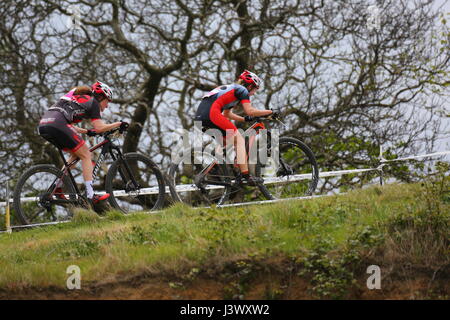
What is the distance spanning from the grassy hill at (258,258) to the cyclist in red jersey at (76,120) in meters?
1.83

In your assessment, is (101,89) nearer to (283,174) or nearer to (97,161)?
(97,161)

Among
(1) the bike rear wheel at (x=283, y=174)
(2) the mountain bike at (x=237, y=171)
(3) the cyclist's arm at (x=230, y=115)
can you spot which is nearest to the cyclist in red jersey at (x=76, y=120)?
(2) the mountain bike at (x=237, y=171)

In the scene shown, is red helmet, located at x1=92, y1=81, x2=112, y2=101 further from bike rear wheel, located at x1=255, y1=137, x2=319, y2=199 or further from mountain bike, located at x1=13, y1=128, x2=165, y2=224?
bike rear wheel, located at x1=255, y1=137, x2=319, y2=199

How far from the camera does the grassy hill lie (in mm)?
6801

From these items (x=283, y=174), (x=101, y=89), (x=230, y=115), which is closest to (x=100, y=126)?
(x=101, y=89)

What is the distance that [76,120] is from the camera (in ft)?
32.2

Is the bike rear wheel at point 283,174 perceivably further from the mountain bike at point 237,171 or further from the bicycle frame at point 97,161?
the bicycle frame at point 97,161

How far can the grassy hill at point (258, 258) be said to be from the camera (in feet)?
22.3

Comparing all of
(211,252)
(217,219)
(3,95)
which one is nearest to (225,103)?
(217,219)

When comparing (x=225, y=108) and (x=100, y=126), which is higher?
(x=225, y=108)

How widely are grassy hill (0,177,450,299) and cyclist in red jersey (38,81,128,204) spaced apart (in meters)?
1.83

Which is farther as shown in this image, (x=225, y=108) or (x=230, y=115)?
(x=230, y=115)

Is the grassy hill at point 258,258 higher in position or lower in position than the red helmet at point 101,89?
lower

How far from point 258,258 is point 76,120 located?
411cm
